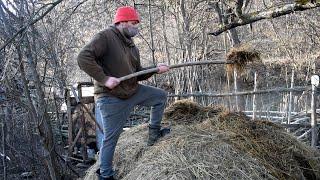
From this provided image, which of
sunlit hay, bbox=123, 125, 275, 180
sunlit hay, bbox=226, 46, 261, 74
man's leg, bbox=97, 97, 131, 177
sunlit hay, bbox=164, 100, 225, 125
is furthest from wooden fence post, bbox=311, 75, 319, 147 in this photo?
man's leg, bbox=97, 97, 131, 177

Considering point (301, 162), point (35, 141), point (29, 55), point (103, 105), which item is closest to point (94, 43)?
point (103, 105)

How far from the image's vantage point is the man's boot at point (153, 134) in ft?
14.9

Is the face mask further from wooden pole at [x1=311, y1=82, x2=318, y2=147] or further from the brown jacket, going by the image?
wooden pole at [x1=311, y1=82, x2=318, y2=147]

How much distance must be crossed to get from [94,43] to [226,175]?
1.75 metres

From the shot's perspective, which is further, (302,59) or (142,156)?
(302,59)

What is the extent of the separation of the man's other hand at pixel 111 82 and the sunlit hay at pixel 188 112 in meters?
1.33

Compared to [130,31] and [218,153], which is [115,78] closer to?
[130,31]

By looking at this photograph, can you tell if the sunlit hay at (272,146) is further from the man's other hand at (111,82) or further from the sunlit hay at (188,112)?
the man's other hand at (111,82)

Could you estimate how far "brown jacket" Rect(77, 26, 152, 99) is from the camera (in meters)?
3.88

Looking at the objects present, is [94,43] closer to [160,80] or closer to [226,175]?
Result: [226,175]

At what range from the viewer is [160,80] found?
13.4 m

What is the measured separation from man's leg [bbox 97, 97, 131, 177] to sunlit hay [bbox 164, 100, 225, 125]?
38.9 inches

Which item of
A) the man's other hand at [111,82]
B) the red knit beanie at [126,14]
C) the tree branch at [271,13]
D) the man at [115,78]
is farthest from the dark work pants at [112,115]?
the tree branch at [271,13]

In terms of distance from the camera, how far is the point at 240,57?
4.56 metres
